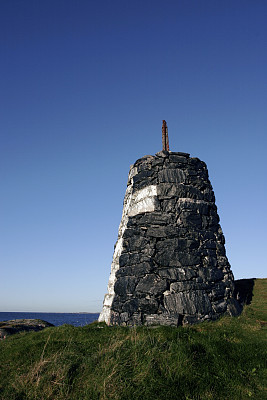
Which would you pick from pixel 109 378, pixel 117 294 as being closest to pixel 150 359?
pixel 109 378

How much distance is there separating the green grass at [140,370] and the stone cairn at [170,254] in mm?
2340

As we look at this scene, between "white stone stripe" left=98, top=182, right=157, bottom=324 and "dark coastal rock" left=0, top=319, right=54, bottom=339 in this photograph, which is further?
"dark coastal rock" left=0, top=319, right=54, bottom=339

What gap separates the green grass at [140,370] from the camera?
16.4ft

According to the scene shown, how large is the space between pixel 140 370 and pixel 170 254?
17.7 ft

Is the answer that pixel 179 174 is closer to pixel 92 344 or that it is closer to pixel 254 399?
pixel 92 344

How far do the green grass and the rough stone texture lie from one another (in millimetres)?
2285

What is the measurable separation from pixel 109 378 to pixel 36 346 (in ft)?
9.30

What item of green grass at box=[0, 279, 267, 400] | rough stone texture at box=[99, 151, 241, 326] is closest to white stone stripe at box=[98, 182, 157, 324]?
rough stone texture at box=[99, 151, 241, 326]

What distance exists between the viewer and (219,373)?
5727 millimetres

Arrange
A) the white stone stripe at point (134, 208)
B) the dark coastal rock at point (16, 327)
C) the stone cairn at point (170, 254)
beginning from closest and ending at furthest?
1. the stone cairn at point (170, 254)
2. the white stone stripe at point (134, 208)
3. the dark coastal rock at point (16, 327)

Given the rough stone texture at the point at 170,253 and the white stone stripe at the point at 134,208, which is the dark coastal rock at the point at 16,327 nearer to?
the white stone stripe at the point at 134,208

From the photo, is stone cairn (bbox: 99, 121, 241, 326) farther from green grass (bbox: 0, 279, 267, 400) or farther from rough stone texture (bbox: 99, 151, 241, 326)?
green grass (bbox: 0, 279, 267, 400)

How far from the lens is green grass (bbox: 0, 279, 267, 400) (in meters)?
4.98

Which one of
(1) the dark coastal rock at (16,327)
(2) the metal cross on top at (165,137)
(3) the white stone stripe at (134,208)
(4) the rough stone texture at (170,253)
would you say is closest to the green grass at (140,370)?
(4) the rough stone texture at (170,253)
